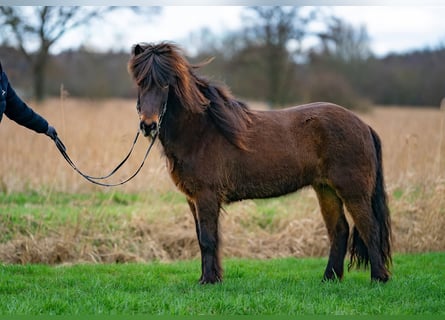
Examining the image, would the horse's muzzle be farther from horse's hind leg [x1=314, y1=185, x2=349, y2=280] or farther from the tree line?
the tree line

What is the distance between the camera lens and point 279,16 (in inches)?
734

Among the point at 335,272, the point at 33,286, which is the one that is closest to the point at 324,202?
the point at 335,272

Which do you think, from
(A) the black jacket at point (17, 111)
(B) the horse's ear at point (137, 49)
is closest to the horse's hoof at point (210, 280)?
(A) the black jacket at point (17, 111)

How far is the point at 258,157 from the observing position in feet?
19.5

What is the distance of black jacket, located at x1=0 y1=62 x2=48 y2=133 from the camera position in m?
5.33

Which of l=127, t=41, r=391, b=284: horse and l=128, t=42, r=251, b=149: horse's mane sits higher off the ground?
l=128, t=42, r=251, b=149: horse's mane

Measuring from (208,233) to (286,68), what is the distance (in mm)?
16159

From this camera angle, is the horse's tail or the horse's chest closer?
the horse's chest

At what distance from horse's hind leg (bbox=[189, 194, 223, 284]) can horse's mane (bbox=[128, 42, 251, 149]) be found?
0.70 metres

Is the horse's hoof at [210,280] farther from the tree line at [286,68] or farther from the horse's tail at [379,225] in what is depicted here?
the tree line at [286,68]

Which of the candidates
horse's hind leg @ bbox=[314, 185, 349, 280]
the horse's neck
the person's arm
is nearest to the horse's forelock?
the horse's neck

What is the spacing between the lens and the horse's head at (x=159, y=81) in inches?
210

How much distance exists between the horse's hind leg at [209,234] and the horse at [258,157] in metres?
0.01

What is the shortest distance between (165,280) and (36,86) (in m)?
12.8
